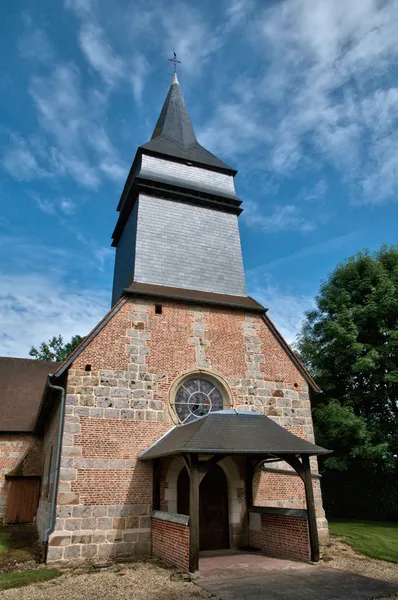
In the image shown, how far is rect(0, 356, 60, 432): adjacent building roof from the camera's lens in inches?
582

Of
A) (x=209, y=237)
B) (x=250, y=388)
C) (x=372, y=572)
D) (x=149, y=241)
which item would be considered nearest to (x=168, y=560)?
(x=372, y=572)

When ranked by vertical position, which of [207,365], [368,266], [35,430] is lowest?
[35,430]

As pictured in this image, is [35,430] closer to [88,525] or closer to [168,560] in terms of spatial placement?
[88,525]

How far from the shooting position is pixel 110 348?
32.2ft

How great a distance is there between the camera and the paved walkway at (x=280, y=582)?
5668 mm

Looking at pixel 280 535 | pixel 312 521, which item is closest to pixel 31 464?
pixel 280 535

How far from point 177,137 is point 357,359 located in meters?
10.5

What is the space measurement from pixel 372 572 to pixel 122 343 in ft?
21.7

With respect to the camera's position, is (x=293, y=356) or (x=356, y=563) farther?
(x=293, y=356)

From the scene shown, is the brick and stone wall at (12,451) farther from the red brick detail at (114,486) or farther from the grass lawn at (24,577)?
the grass lawn at (24,577)

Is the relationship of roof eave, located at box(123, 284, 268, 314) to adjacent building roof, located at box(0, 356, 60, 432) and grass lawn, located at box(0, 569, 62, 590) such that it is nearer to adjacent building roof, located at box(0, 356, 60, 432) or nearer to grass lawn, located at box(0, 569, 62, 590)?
grass lawn, located at box(0, 569, 62, 590)

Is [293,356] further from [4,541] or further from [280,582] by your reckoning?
[4,541]

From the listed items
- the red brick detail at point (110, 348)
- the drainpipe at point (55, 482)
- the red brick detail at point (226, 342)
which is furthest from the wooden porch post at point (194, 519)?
the red brick detail at point (226, 342)

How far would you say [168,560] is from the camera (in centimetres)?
773
